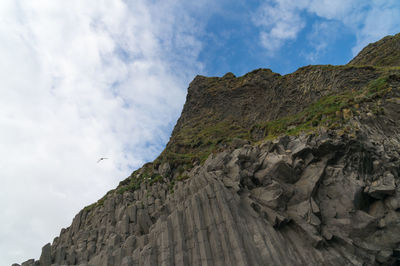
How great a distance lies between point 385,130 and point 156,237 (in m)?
30.0

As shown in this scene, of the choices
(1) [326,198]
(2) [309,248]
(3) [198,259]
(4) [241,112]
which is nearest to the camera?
(3) [198,259]

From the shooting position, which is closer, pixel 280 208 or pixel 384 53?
pixel 280 208

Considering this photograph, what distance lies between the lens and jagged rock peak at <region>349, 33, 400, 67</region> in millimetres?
61463

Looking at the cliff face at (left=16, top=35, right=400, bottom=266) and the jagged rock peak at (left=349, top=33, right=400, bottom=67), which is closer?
the cliff face at (left=16, top=35, right=400, bottom=266)

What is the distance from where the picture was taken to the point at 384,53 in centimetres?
6575

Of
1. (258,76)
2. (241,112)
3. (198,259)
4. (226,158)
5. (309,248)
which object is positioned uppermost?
(258,76)

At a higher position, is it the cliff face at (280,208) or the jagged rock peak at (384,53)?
the jagged rock peak at (384,53)

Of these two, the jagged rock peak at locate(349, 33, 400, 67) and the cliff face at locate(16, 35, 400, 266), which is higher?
the jagged rock peak at locate(349, 33, 400, 67)

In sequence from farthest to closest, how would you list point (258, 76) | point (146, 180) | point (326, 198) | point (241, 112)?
point (258, 76) < point (241, 112) < point (146, 180) < point (326, 198)

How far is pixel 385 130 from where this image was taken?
99.9 ft

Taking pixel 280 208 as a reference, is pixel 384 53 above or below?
above

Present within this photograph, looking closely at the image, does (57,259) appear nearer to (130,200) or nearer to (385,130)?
(130,200)

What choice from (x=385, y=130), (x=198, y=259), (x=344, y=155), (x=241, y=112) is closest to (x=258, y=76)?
(x=241, y=112)

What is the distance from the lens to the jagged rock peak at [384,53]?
6146 cm
